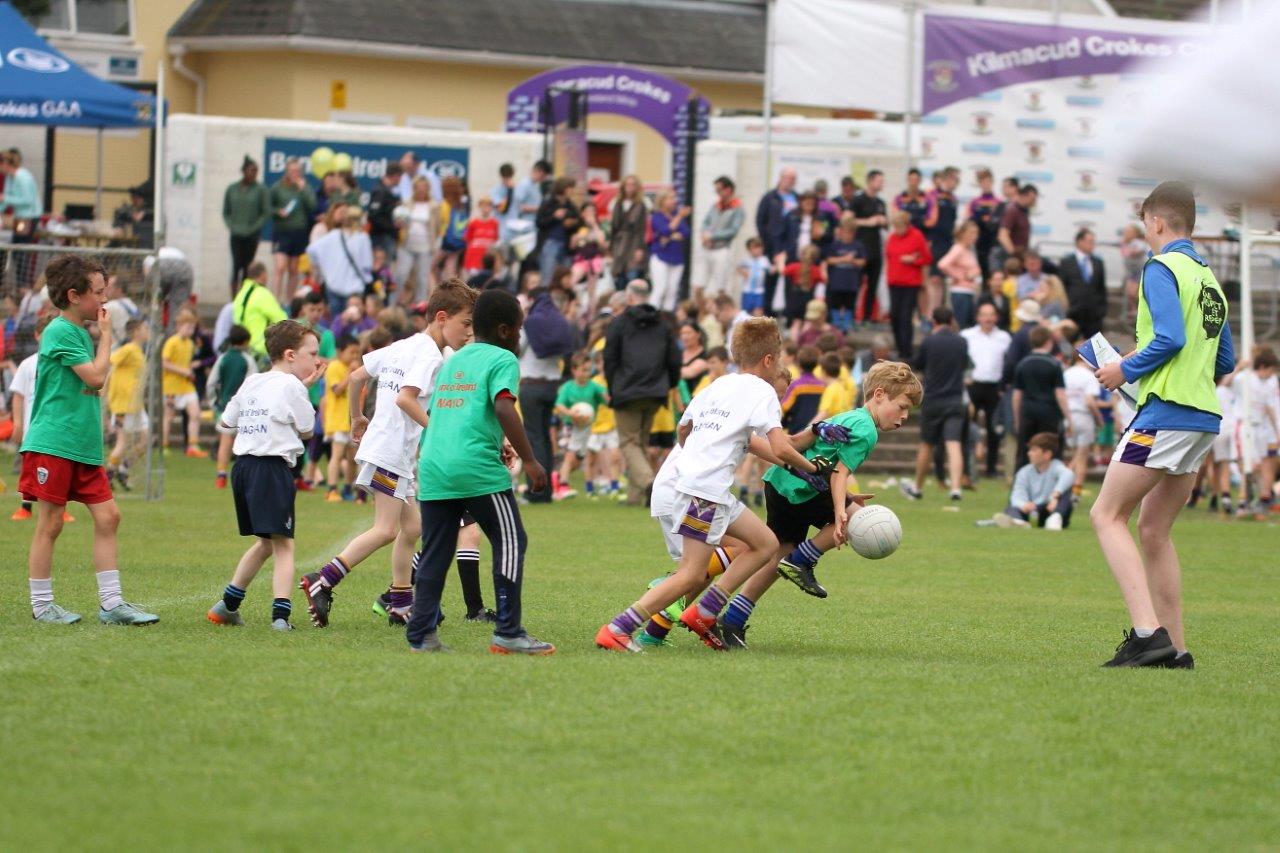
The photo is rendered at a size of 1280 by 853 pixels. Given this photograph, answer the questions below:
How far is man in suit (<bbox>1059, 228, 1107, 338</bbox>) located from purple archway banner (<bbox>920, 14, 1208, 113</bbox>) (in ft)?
11.5

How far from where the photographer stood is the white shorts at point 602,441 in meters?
21.2

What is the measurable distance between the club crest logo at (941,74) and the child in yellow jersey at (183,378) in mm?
11826

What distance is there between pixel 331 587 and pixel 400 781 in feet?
12.9

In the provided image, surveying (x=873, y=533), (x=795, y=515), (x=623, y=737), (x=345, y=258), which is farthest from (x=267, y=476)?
(x=345, y=258)

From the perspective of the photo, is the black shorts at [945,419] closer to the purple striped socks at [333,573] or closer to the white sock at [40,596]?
the purple striped socks at [333,573]

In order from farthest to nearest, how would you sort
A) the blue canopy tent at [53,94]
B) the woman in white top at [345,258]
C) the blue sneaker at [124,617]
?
the woman in white top at [345,258] → the blue canopy tent at [53,94] → the blue sneaker at [124,617]

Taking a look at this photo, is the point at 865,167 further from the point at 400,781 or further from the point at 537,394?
the point at 400,781

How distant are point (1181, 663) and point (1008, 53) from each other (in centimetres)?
2163

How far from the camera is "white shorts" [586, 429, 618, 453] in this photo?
837 inches

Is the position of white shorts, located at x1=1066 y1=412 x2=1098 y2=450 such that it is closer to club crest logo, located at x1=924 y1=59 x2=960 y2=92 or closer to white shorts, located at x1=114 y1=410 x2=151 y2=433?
club crest logo, located at x1=924 y1=59 x2=960 y2=92

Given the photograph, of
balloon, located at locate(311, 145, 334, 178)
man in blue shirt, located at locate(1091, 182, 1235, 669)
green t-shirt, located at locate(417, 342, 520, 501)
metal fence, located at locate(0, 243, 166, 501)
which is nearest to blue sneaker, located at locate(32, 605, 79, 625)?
green t-shirt, located at locate(417, 342, 520, 501)

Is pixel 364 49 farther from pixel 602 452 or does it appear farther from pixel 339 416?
pixel 339 416

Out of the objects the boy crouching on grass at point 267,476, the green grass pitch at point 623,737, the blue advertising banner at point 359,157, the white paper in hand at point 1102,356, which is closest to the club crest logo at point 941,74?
the blue advertising banner at point 359,157

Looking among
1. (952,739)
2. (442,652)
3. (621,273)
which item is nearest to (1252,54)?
(952,739)
